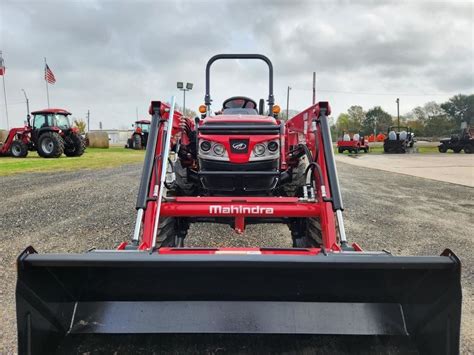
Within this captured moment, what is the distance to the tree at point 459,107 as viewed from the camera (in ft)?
234

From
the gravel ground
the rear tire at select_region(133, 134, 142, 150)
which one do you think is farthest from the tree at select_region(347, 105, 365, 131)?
the gravel ground

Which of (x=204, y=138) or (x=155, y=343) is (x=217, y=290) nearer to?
(x=155, y=343)

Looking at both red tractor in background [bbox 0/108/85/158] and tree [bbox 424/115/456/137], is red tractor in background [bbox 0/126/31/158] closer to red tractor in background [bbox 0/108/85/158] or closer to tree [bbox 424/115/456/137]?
red tractor in background [bbox 0/108/85/158]

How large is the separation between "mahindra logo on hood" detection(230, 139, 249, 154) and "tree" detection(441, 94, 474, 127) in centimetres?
7961

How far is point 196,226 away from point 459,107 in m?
81.5

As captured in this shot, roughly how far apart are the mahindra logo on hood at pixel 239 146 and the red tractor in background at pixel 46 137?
16.6m

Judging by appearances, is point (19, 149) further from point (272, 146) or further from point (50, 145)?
point (272, 146)

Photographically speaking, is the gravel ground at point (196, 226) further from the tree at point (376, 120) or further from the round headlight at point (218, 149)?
the tree at point (376, 120)

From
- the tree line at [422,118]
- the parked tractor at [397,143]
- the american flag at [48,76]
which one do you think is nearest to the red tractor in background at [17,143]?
the american flag at [48,76]

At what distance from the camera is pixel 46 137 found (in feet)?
58.9

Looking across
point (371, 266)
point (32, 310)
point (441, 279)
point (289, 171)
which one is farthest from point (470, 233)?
point (32, 310)

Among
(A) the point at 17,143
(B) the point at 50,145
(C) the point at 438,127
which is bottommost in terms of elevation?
(B) the point at 50,145

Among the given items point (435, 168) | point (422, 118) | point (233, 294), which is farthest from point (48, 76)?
point (422, 118)

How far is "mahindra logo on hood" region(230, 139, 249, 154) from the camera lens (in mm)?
3469
